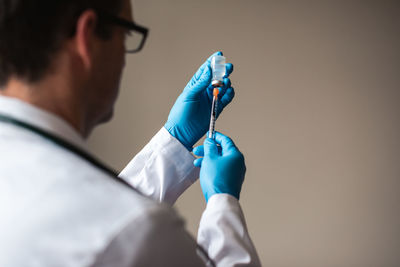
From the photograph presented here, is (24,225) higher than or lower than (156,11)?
lower

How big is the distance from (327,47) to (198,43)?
0.78 m

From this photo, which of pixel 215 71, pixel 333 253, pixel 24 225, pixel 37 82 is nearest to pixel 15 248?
pixel 24 225

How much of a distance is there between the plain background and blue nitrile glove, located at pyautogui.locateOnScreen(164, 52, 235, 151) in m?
1.00

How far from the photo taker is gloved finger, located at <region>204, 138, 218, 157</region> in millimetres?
1041

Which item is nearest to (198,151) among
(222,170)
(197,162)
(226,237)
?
(197,162)

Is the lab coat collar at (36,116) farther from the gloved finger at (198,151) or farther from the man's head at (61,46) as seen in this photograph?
the gloved finger at (198,151)

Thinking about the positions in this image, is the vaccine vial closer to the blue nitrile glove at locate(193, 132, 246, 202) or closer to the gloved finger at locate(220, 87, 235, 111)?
the gloved finger at locate(220, 87, 235, 111)

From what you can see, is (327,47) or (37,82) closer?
(37,82)

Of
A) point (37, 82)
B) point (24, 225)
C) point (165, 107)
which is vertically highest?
point (37, 82)

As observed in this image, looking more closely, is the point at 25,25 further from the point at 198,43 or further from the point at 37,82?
the point at 198,43

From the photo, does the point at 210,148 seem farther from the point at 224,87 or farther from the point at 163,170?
the point at 224,87

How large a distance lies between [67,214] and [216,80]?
78 cm

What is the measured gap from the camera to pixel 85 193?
478 millimetres

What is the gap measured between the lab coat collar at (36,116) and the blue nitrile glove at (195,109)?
0.65 m
